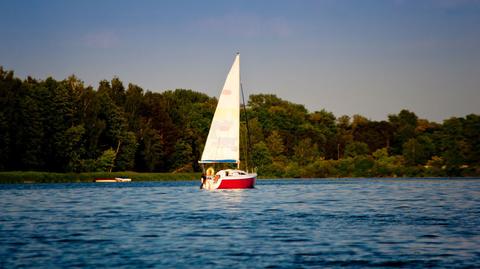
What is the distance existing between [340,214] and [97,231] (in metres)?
17.0

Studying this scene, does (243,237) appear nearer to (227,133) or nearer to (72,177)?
(227,133)

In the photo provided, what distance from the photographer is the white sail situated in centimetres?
8562

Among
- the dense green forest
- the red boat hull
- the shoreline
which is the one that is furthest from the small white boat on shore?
the red boat hull

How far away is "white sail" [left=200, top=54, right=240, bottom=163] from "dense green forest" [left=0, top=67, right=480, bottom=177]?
5247 cm

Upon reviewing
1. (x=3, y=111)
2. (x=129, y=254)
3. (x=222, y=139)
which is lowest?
(x=129, y=254)

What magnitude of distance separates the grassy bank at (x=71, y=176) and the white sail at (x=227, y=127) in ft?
165

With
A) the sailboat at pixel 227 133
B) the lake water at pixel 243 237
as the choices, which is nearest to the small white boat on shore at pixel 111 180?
the sailboat at pixel 227 133

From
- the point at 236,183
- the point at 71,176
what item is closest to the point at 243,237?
the point at 236,183

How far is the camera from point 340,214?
156 feet

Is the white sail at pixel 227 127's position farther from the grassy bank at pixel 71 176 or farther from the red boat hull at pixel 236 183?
the grassy bank at pixel 71 176

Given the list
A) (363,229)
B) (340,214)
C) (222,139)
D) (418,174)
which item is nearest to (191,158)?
(418,174)

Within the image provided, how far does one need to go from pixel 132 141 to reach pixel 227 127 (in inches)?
Result: 2859

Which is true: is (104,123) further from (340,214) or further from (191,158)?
(340,214)

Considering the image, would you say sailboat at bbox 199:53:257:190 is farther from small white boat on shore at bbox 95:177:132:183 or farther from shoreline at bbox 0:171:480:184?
small white boat on shore at bbox 95:177:132:183
